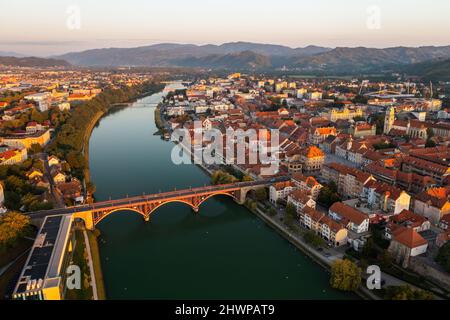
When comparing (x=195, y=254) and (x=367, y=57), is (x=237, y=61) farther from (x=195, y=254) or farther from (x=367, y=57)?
(x=195, y=254)

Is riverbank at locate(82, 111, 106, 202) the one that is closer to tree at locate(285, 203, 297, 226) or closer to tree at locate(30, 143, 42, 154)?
tree at locate(30, 143, 42, 154)

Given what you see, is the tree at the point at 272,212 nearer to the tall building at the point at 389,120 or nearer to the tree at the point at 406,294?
the tree at the point at 406,294

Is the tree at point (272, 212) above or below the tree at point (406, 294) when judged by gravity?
below

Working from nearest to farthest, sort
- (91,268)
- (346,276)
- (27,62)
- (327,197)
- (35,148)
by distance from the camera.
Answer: (346,276), (91,268), (327,197), (35,148), (27,62)

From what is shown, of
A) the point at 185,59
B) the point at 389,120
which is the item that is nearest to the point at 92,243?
the point at 389,120

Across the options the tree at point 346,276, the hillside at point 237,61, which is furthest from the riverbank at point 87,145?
the hillside at point 237,61

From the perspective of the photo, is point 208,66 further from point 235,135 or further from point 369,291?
point 369,291
